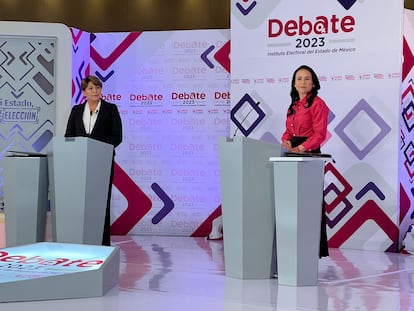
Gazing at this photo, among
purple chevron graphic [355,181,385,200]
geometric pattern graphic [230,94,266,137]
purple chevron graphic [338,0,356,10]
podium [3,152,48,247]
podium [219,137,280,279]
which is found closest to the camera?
podium [219,137,280,279]

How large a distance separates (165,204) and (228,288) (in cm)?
357

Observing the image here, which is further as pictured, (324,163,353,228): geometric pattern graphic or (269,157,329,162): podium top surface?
(324,163,353,228): geometric pattern graphic

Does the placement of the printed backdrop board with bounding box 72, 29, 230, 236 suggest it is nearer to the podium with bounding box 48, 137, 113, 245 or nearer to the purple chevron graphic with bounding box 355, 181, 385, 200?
the purple chevron graphic with bounding box 355, 181, 385, 200

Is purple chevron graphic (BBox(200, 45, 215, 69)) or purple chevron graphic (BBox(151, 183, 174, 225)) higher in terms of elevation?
purple chevron graphic (BBox(200, 45, 215, 69))

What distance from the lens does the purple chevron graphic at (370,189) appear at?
654 centimetres

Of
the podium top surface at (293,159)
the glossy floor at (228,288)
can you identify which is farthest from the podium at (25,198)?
the podium top surface at (293,159)

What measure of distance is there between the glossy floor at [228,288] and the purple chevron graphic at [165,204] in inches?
59.5

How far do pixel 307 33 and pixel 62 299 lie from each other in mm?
4200

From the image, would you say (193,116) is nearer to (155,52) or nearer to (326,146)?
(155,52)

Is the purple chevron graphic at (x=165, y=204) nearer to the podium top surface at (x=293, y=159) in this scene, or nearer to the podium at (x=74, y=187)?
the podium at (x=74, y=187)

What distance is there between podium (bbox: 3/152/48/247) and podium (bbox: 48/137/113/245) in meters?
0.20

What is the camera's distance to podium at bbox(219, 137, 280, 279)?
14.7 feet

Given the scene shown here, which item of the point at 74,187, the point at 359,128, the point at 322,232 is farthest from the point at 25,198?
the point at 359,128

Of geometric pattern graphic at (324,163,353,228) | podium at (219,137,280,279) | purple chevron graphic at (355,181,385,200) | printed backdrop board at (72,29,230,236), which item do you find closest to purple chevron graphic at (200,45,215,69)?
printed backdrop board at (72,29,230,236)
